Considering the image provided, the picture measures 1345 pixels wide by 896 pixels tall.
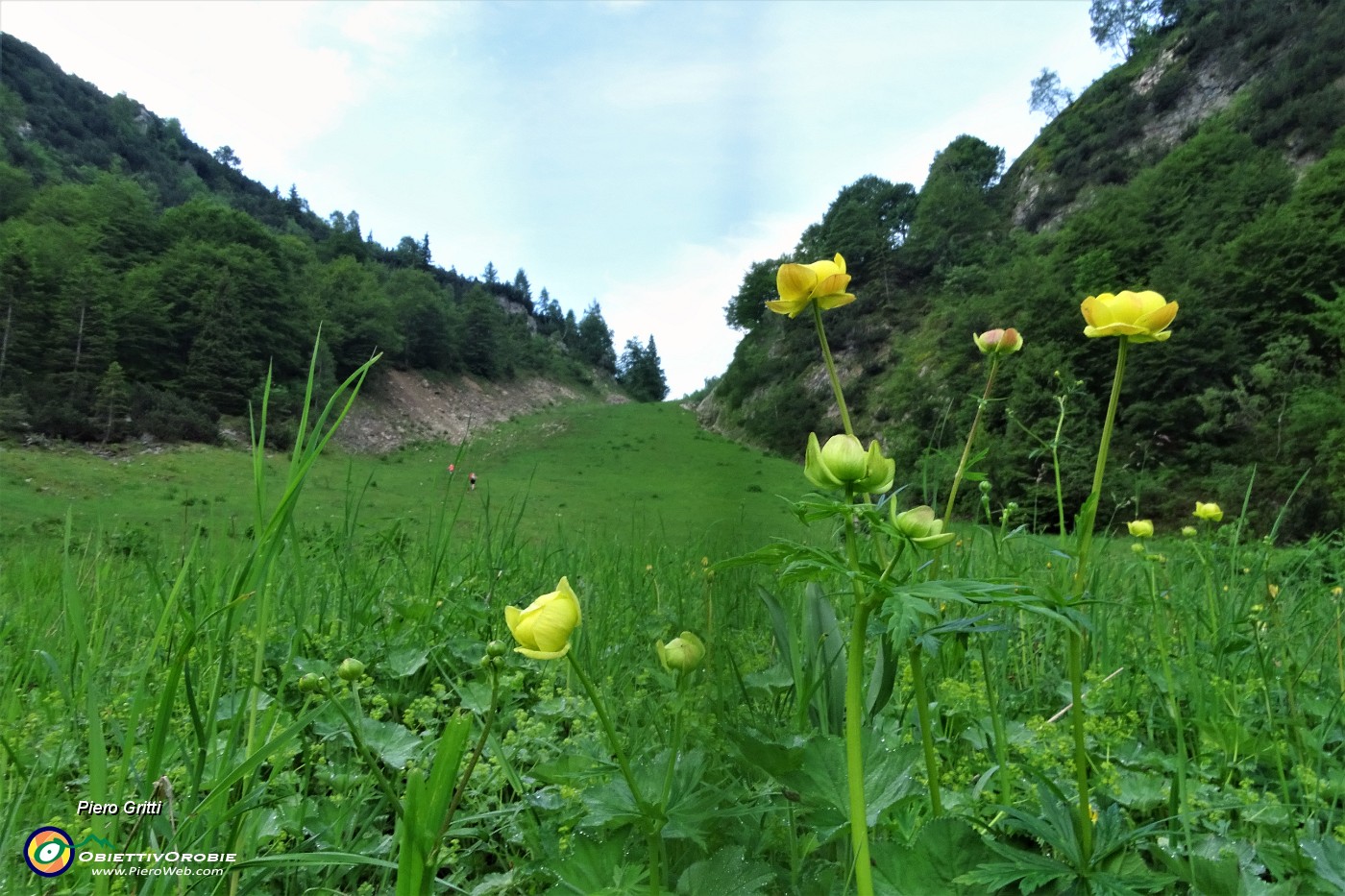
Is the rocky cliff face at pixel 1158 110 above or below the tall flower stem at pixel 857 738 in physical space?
above

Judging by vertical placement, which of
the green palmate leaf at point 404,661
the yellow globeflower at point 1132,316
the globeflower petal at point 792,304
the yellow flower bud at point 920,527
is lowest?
the green palmate leaf at point 404,661

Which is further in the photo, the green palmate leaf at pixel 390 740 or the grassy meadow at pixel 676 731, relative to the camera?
the green palmate leaf at pixel 390 740

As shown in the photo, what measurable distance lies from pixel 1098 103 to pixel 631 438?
404 cm

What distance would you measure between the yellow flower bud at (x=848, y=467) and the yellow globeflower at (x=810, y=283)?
9 centimetres

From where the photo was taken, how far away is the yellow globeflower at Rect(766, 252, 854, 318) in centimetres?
27

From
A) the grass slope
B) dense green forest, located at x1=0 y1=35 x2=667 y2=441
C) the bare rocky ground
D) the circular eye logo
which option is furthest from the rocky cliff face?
the circular eye logo

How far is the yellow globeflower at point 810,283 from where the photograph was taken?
0.89 feet

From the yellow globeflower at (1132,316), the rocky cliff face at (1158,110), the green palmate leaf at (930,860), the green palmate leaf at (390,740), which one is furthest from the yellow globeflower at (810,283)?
the rocky cliff face at (1158,110)

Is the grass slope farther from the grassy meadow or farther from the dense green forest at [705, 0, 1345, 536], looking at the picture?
the dense green forest at [705, 0, 1345, 536]

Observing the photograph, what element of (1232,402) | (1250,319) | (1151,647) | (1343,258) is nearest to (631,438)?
(1151,647)

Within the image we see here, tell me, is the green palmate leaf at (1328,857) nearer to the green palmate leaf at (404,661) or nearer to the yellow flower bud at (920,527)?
the yellow flower bud at (920,527)

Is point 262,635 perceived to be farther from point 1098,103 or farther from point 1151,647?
point 1098,103

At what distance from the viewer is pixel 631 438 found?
153 cm

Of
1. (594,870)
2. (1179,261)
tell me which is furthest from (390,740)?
(1179,261)
